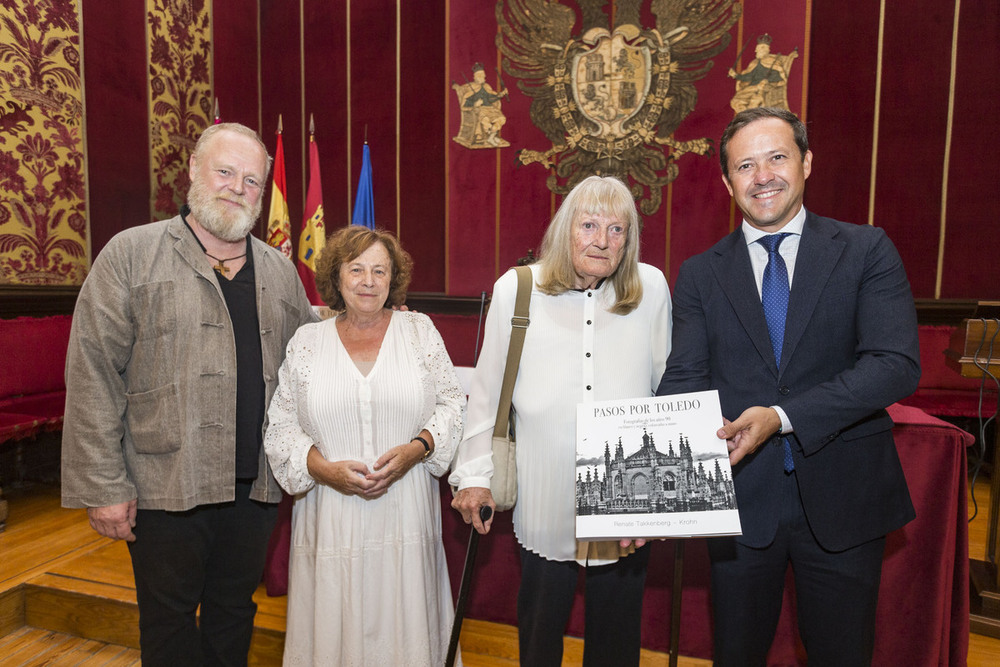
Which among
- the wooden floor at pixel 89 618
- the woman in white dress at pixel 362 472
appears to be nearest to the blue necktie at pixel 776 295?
the woman in white dress at pixel 362 472

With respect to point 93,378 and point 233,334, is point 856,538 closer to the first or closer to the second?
point 233,334

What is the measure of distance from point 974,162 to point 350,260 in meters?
4.68

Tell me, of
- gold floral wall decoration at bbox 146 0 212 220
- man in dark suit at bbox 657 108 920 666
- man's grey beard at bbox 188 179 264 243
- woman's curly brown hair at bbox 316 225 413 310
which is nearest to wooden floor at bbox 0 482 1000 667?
man in dark suit at bbox 657 108 920 666

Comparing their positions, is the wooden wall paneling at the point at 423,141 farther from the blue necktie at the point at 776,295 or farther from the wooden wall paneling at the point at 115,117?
the blue necktie at the point at 776,295

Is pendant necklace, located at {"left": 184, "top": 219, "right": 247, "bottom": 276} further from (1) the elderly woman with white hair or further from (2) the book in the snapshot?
(2) the book

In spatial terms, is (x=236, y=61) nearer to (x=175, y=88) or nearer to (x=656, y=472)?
(x=175, y=88)

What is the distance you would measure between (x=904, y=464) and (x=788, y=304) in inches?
38.6

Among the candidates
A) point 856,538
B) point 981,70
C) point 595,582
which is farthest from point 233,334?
point 981,70

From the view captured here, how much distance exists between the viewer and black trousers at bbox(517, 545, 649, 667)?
154 centimetres

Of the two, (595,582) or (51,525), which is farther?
(51,525)

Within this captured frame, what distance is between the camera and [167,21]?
16.4 ft

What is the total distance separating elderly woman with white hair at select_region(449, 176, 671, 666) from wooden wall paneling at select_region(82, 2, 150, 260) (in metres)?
4.34

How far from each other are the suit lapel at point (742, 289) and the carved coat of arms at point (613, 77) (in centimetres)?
351

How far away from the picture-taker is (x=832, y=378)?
4.46 feet
